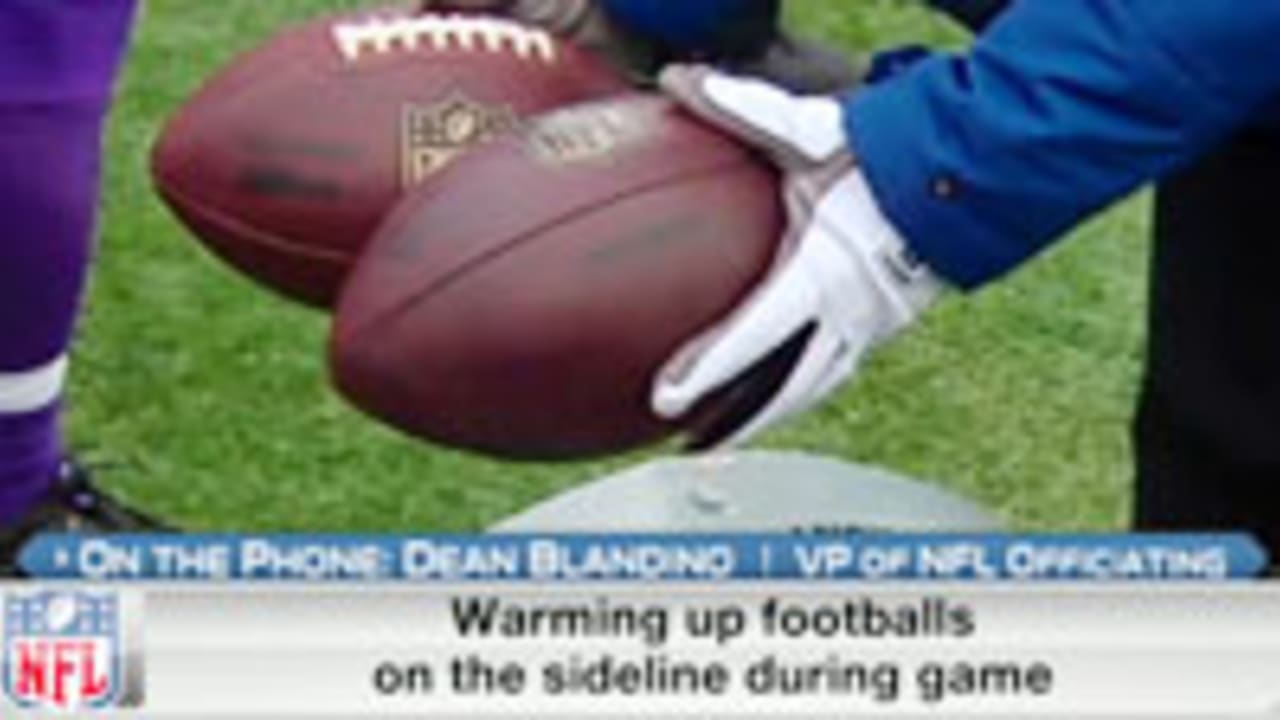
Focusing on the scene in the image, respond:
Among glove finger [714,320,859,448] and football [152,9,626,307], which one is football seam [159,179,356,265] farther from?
glove finger [714,320,859,448]

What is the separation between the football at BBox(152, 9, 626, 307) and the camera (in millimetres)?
1806

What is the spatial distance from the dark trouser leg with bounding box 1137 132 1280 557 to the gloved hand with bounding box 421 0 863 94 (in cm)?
22

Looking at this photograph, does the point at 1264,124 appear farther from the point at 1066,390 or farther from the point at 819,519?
the point at 1066,390

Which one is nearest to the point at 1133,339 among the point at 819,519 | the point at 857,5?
the point at 857,5

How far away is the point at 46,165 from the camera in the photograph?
86.8 inches

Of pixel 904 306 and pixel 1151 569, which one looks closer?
pixel 904 306

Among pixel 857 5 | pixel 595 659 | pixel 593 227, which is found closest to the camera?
pixel 593 227

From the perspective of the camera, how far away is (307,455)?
2857 millimetres

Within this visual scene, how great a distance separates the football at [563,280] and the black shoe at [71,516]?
76cm

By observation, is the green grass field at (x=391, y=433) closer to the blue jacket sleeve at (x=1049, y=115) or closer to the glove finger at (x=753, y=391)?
the glove finger at (x=753, y=391)

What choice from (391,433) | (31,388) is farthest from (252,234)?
(391,433)

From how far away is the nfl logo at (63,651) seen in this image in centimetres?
178

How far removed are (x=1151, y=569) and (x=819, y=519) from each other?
0.27 metres

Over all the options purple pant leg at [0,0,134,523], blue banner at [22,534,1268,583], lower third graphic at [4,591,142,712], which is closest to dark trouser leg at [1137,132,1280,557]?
blue banner at [22,534,1268,583]
